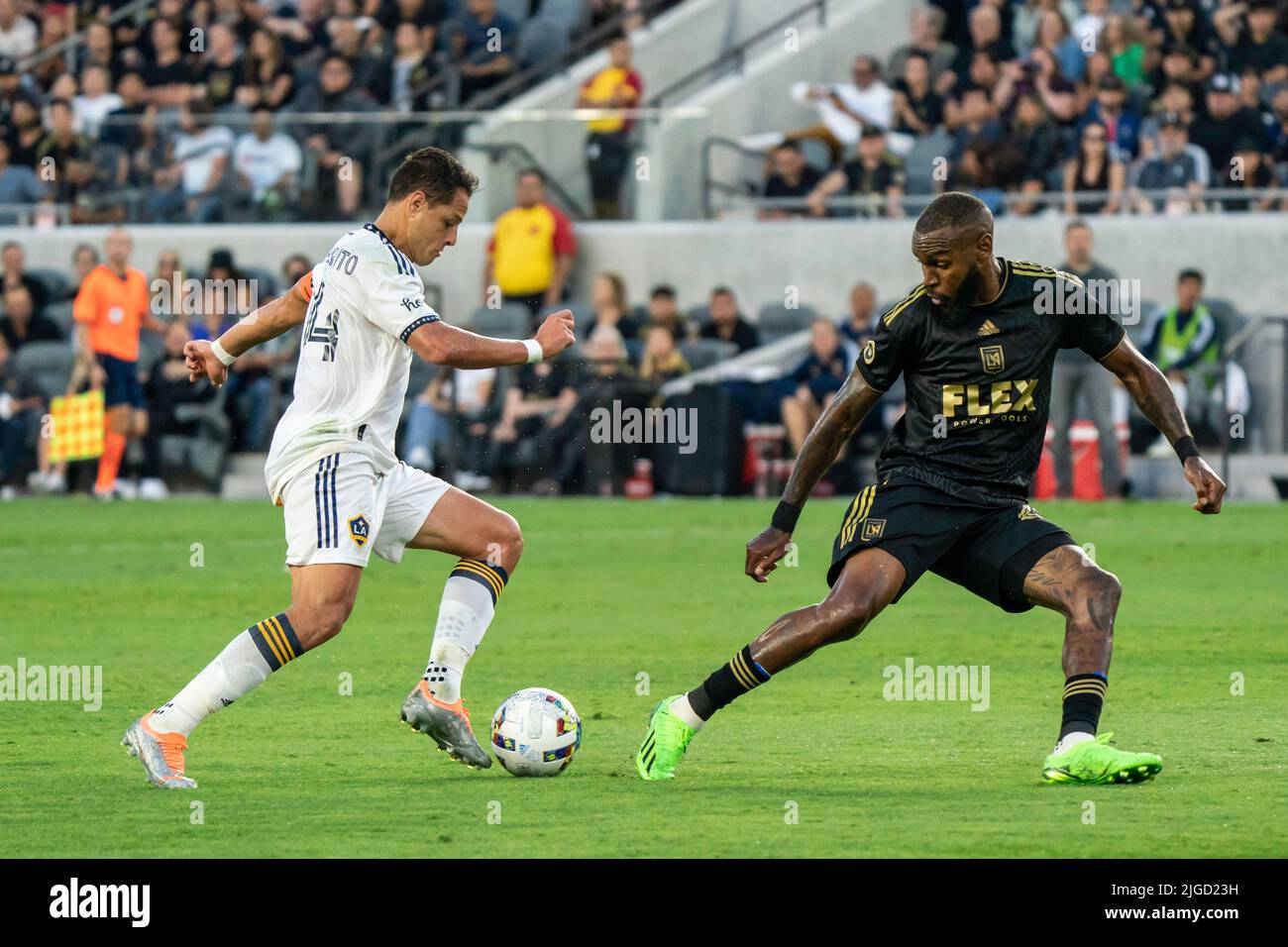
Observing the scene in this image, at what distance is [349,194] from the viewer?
2428 cm

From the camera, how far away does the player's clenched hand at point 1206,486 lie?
797 cm

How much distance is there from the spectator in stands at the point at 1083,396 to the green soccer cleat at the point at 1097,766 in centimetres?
1243

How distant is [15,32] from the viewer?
29672 mm

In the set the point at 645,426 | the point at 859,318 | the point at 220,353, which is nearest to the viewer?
the point at 220,353

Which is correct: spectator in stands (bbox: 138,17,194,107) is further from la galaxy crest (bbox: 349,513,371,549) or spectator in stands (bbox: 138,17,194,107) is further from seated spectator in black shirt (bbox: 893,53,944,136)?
la galaxy crest (bbox: 349,513,371,549)

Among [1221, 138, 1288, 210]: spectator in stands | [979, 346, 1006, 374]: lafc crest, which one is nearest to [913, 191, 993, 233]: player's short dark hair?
[979, 346, 1006, 374]: lafc crest

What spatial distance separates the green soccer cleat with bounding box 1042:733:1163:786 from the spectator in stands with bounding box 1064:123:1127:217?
50.0 ft

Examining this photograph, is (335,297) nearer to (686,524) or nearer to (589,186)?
(686,524)

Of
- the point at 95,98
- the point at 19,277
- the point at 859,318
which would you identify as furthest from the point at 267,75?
the point at 859,318

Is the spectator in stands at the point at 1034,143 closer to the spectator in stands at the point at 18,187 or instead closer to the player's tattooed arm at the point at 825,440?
the spectator in stands at the point at 18,187

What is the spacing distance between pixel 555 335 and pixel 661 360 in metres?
13.9

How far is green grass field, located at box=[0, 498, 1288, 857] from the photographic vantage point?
714cm

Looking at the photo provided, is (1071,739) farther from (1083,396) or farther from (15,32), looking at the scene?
(15,32)
